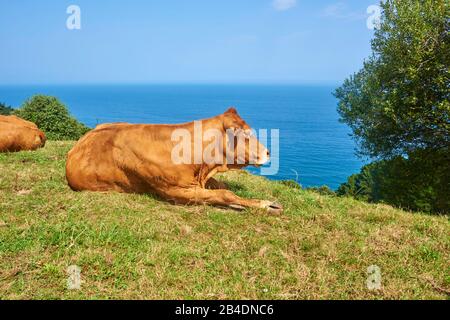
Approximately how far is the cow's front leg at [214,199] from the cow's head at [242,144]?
2.55 feet

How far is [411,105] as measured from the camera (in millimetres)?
19562

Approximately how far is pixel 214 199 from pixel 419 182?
1941 centimetres

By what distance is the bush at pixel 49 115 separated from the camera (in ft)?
95.1

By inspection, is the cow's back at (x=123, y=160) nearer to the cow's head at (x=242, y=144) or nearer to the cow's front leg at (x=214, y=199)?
the cow's front leg at (x=214, y=199)

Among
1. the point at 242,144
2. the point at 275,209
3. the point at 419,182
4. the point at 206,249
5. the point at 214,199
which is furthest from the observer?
the point at 419,182

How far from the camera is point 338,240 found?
6547mm

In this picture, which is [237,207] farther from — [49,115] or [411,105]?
[49,115]

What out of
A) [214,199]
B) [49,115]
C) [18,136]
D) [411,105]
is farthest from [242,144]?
[49,115]

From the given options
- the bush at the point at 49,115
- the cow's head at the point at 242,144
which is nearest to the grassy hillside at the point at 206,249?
the cow's head at the point at 242,144

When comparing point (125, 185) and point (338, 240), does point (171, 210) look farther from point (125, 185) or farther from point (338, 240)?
point (338, 240)

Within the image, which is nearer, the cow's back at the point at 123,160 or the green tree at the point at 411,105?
the cow's back at the point at 123,160

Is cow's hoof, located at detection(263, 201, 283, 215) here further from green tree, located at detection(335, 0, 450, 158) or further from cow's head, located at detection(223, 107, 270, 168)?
green tree, located at detection(335, 0, 450, 158)
